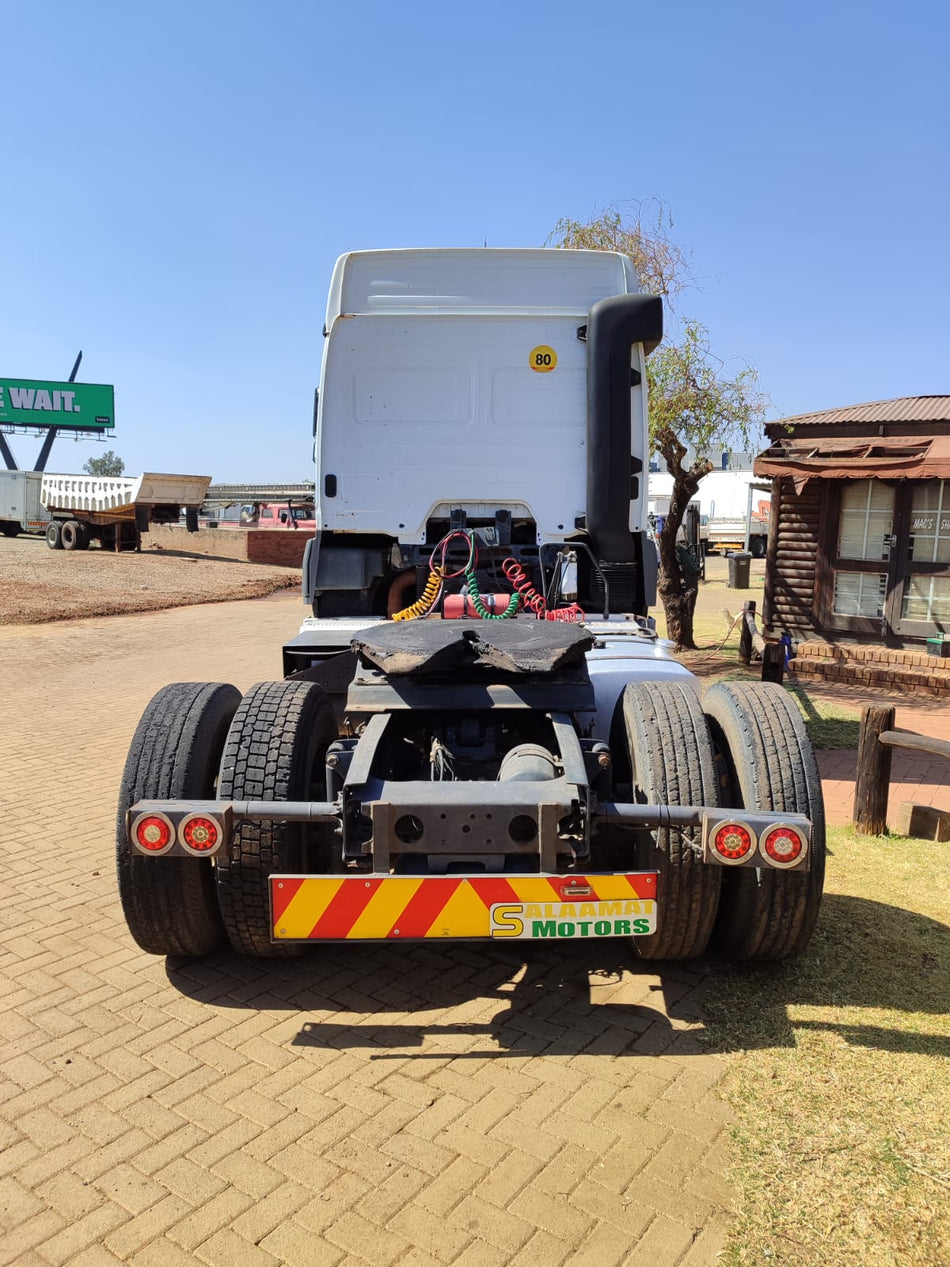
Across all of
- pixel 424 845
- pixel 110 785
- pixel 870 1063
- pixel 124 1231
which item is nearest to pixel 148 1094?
pixel 124 1231

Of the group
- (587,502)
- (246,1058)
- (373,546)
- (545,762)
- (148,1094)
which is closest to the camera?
(148,1094)

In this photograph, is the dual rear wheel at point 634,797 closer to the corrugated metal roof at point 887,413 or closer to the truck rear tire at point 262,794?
the truck rear tire at point 262,794

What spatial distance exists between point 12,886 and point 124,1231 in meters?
2.58

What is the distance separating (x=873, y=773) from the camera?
213 inches

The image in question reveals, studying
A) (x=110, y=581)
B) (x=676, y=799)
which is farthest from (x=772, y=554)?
(x=110, y=581)

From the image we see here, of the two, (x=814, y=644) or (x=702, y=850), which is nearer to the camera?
(x=702, y=850)

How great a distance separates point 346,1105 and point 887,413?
1006cm

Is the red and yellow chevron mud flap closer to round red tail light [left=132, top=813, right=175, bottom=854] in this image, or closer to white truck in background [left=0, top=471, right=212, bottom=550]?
round red tail light [left=132, top=813, right=175, bottom=854]

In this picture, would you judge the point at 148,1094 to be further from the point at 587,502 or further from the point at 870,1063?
the point at 587,502

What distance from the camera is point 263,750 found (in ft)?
11.4

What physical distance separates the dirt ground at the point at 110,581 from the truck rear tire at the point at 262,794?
14145 millimetres

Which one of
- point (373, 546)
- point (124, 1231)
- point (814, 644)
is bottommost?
point (124, 1231)

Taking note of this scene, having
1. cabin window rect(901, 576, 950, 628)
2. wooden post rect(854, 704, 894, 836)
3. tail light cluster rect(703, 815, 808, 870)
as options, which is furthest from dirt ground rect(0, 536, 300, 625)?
tail light cluster rect(703, 815, 808, 870)

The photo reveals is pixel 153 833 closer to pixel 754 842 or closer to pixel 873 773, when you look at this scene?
pixel 754 842
